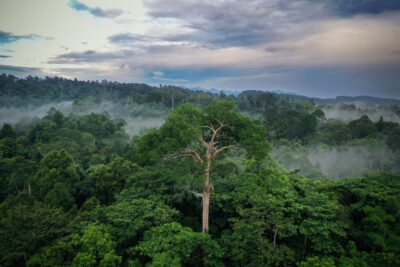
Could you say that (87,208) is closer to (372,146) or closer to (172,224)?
(172,224)

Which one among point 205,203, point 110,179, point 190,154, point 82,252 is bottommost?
point 82,252

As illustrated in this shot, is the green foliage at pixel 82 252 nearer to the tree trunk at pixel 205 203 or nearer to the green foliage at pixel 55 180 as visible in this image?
the tree trunk at pixel 205 203

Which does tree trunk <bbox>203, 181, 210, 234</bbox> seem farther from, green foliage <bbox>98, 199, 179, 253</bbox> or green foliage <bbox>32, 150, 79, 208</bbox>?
green foliage <bbox>32, 150, 79, 208</bbox>

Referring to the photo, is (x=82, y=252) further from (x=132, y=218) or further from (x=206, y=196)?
(x=206, y=196)

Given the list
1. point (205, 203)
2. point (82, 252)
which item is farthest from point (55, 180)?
point (205, 203)

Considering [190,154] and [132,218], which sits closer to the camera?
[132,218]

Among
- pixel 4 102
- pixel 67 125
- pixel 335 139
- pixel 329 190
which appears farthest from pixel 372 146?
pixel 4 102

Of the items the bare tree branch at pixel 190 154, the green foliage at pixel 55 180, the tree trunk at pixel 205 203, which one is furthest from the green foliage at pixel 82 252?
the green foliage at pixel 55 180

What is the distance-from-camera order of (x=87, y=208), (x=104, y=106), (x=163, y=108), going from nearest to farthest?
(x=87, y=208) < (x=163, y=108) < (x=104, y=106)

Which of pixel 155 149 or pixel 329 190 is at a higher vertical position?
pixel 155 149
